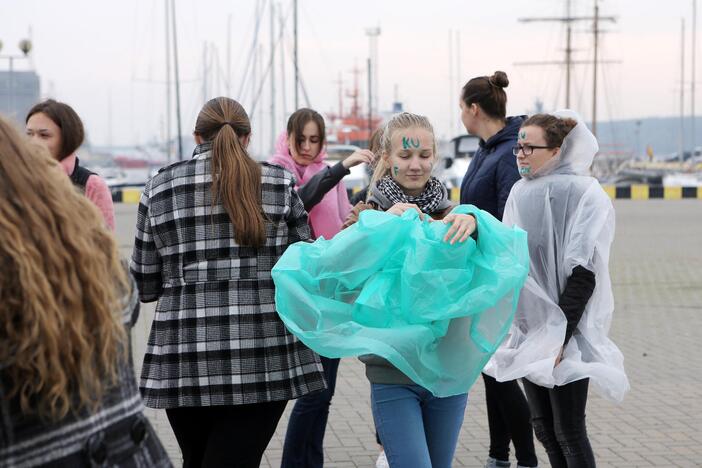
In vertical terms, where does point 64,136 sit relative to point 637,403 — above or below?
above

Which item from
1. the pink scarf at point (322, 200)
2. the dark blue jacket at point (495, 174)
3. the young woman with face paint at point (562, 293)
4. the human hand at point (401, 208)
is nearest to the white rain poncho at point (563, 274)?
the young woman with face paint at point (562, 293)

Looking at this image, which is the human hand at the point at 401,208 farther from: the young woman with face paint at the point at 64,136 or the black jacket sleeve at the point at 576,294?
the young woman with face paint at the point at 64,136

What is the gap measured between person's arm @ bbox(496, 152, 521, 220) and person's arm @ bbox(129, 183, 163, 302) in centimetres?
181

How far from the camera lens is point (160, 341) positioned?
3.73m

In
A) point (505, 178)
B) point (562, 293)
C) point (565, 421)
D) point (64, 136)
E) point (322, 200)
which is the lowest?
point (565, 421)

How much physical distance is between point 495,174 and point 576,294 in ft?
3.88

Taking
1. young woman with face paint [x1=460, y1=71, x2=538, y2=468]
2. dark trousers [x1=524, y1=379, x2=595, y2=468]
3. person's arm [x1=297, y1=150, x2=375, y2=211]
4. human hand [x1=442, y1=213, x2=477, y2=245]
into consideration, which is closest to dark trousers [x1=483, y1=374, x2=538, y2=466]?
young woman with face paint [x1=460, y1=71, x2=538, y2=468]

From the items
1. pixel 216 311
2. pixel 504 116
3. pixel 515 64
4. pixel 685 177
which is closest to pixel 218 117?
pixel 216 311

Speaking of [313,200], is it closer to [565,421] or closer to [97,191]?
[97,191]

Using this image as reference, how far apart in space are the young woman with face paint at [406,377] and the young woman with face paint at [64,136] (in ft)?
3.68

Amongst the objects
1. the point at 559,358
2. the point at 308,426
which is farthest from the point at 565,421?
the point at 308,426

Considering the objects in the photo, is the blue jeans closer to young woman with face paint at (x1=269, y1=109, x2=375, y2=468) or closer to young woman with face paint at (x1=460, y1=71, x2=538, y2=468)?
young woman with face paint at (x1=269, y1=109, x2=375, y2=468)

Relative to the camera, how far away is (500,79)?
5.14 meters

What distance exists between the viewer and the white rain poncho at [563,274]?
4.02 metres
